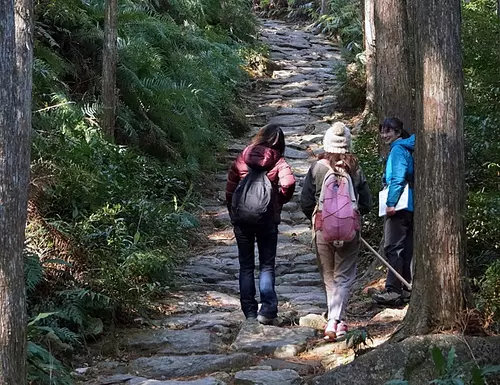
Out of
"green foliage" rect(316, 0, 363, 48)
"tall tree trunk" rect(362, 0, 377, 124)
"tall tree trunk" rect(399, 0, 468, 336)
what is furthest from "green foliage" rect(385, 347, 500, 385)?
"green foliage" rect(316, 0, 363, 48)

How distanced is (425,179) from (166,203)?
6.19 m

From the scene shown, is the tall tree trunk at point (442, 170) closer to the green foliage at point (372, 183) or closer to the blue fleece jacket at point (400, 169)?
the blue fleece jacket at point (400, 169)

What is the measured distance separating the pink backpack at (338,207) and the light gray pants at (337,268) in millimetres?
123

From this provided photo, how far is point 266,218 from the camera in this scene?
6590 mm

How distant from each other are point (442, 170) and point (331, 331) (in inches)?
74.0

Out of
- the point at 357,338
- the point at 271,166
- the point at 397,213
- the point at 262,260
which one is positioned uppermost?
the point at 271,166

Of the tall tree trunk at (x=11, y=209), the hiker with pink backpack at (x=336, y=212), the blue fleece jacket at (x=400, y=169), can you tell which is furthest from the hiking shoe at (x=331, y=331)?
the tall tree trunk at (x=11, y=209)

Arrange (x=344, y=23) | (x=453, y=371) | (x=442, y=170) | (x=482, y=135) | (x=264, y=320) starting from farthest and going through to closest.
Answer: (x=344, y=23), (x=482, y=135), (x=264, y=320), (x=442, y=170), (x=453, y=371)

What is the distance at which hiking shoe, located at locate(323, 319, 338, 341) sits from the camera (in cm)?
631

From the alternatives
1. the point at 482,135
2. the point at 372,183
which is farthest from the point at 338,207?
the point at 372,183

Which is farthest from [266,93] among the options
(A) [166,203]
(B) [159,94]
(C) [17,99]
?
(C) [17,99]

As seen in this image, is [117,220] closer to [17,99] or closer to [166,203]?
[166,203]

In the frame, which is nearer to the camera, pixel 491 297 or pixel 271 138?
pixel 491 297

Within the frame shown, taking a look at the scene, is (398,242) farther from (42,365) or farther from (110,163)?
(110,163)
